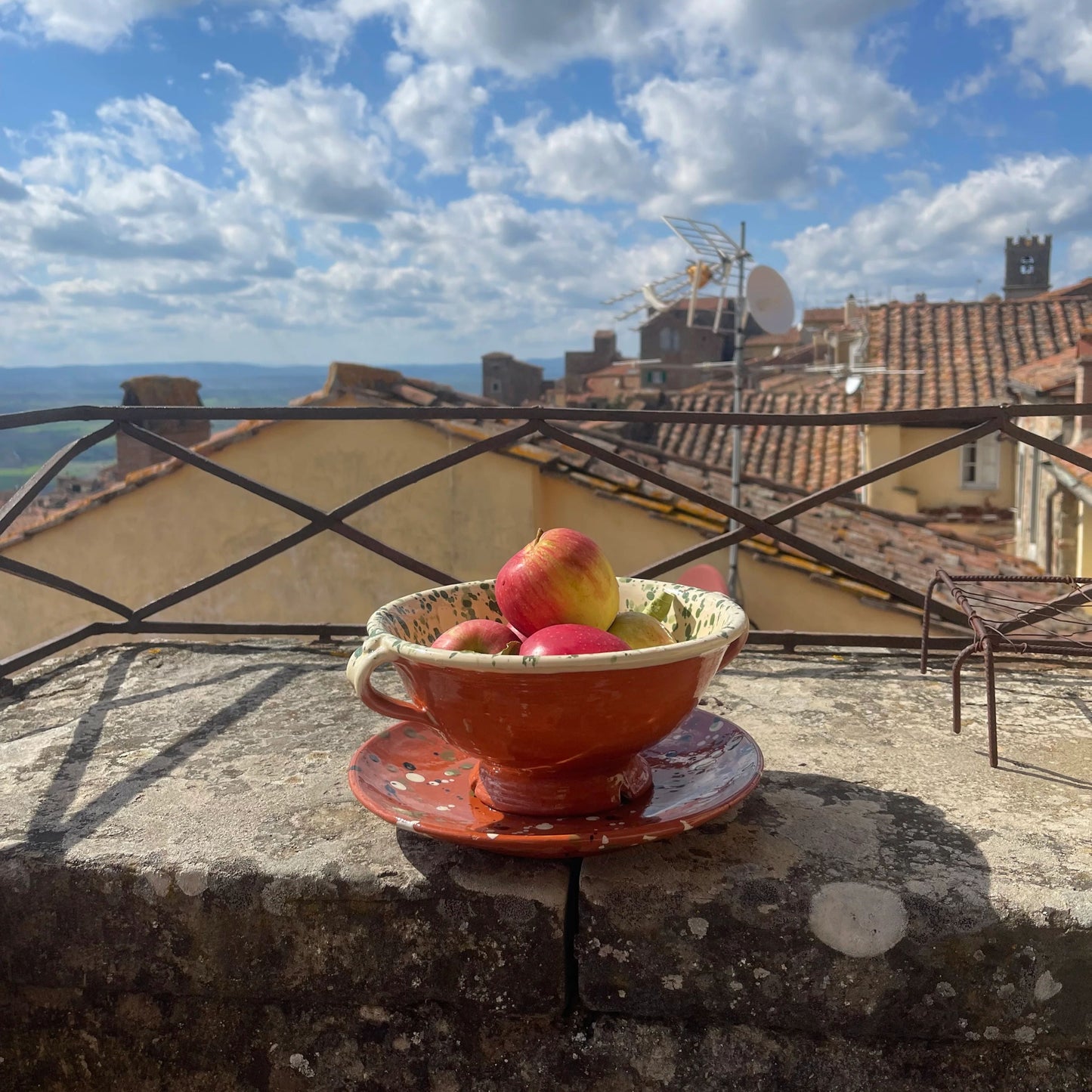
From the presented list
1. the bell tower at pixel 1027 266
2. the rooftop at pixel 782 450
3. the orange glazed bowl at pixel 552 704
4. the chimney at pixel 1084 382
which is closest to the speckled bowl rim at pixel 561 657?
the orange glazed bowl at pixel 552 704

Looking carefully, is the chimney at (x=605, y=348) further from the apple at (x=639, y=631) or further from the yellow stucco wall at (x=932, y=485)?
the apple at (x=639, y=631)

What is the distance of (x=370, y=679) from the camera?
1.37 m

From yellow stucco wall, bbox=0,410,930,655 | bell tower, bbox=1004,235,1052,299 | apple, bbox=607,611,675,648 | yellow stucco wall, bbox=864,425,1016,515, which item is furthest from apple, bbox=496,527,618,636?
bell tower, bbox=1004,235,1052,299

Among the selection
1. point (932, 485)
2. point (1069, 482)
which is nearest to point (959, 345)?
point (932, 485)

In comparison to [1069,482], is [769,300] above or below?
above

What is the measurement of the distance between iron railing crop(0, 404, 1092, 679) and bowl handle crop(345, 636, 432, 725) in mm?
1237

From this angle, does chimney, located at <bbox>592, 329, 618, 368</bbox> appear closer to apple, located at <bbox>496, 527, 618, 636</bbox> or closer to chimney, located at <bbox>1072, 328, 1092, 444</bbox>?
chimney, located at <bbox>1072, 328, 1092, 444</bbox>

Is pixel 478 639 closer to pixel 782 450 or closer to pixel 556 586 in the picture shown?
pixel 556 586

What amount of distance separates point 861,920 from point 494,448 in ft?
5.68

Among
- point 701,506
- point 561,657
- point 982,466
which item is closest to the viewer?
point 561,657

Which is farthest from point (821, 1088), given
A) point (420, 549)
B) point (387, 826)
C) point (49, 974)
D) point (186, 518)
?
point (186, 518)

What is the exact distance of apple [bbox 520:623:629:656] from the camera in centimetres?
125

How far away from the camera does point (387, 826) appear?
161 cm

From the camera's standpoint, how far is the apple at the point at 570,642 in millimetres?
1249
